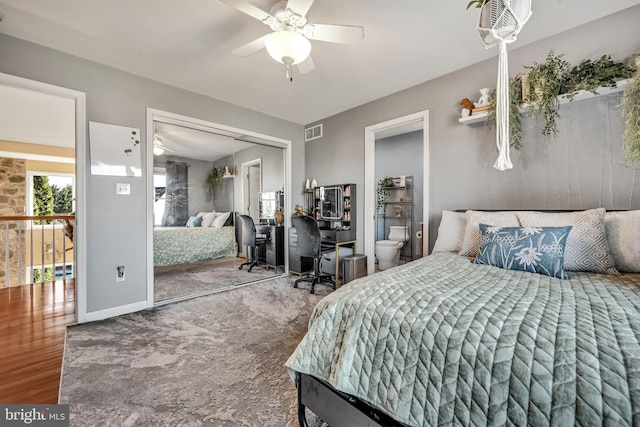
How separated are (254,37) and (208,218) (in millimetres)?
2293

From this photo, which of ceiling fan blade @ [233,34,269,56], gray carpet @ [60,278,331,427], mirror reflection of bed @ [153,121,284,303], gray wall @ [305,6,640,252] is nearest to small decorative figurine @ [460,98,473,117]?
gray wall @ [305,6,640,252]

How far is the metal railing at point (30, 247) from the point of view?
3399 millimetres

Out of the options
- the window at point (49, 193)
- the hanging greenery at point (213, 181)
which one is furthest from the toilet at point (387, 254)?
the window at point (49, 193)

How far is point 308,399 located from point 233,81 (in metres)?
3.09

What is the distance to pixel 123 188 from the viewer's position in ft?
8.76

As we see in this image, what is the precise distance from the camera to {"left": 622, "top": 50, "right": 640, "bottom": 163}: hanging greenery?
162 cm

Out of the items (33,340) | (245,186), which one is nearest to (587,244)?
(245,186)

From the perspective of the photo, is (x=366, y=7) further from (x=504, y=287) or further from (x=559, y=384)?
(x=559, y=384)

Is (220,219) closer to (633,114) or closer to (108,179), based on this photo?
(108,179)

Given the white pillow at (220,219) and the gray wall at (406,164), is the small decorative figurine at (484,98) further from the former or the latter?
the white pillow at (220,219)

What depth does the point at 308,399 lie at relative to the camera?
47.3 inches

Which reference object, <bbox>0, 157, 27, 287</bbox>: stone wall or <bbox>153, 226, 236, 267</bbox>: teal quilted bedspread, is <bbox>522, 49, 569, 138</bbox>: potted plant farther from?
<bbox>0, 157, 27, 287</bbox>: stone wall

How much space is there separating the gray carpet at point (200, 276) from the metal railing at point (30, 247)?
4.80 ft

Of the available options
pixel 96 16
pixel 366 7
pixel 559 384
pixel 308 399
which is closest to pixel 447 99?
pixel 366 7
